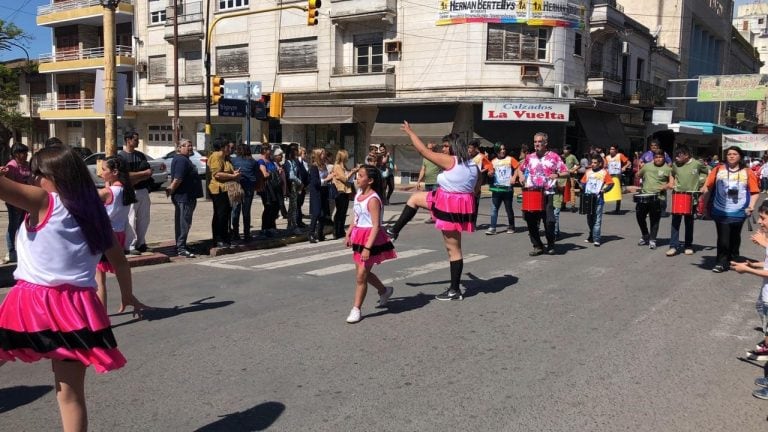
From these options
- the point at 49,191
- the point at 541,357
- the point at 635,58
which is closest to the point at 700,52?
the point at 635,58

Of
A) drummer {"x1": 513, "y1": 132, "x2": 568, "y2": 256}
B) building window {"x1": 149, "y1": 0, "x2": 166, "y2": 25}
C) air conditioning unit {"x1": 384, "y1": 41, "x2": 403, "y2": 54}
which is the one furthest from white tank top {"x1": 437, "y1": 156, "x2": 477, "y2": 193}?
building window {"x1": 149, "y1": 0, "x2": 166, "y2": 25}

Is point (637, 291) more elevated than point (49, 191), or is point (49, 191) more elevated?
point (49, 191)

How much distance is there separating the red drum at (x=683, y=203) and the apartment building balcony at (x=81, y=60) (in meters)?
33.4

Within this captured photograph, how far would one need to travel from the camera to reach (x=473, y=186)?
7.27m

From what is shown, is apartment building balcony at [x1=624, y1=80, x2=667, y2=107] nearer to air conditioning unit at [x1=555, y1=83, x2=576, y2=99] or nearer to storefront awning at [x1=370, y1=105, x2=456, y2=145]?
air conditioning unit at [x1=555, y1=83, x2=576, y2=99]

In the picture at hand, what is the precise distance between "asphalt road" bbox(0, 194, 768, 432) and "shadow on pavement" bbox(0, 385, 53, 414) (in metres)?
0.02

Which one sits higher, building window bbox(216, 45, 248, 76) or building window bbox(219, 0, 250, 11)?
building window bbox(219, 0, 250, 11)

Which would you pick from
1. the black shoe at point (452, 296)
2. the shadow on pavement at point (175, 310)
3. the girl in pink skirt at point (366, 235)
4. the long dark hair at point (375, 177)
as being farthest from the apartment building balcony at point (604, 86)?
the shadow on pavement at point (175, 310)

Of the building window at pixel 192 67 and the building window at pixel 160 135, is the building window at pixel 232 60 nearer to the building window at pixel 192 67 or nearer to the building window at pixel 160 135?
the building window at pixel 192 67

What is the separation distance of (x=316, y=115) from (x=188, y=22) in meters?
9.64

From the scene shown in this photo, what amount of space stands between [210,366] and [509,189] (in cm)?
925

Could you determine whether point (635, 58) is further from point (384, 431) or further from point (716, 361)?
point (384, 431)

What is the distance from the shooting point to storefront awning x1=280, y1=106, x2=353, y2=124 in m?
30.2

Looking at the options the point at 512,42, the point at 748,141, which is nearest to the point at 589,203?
the point at 512,42
